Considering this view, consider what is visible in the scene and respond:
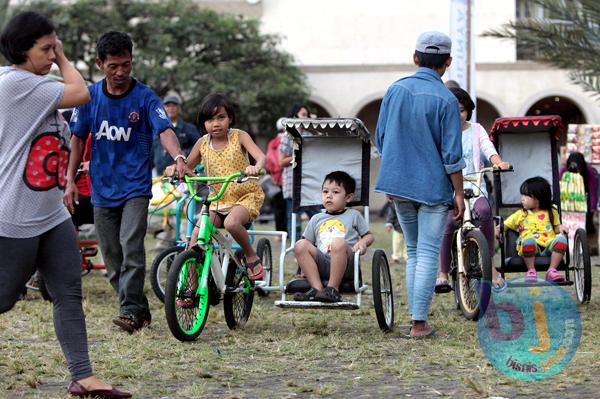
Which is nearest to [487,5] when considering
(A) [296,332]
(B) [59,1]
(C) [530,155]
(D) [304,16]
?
(D) [304,16]

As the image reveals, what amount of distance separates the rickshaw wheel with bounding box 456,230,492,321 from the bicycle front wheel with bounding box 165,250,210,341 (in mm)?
1956

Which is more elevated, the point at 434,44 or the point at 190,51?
the point at 190,51

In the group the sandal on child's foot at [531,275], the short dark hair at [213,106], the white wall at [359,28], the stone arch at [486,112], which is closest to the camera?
the short dark hair at [213,106]

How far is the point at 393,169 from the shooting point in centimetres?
792

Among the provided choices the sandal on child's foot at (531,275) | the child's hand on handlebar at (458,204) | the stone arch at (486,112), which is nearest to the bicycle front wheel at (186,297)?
the child's hand on handlebar at (458,204)

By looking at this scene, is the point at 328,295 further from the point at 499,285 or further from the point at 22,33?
the point at 22,33

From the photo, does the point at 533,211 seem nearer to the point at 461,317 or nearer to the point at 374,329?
the point at 461,317

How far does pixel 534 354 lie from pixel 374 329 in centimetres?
178

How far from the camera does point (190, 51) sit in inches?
1425

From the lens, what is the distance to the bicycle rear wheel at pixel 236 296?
27.5ft

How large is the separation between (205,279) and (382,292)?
1.21 meters

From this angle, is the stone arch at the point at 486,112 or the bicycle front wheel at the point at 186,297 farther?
the stone arch at the point at 486,112

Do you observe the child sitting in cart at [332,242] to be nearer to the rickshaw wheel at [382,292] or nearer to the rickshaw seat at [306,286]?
the rickshaw seat at [306,286]

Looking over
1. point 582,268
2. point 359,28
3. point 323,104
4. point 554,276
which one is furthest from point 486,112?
point 554,276
